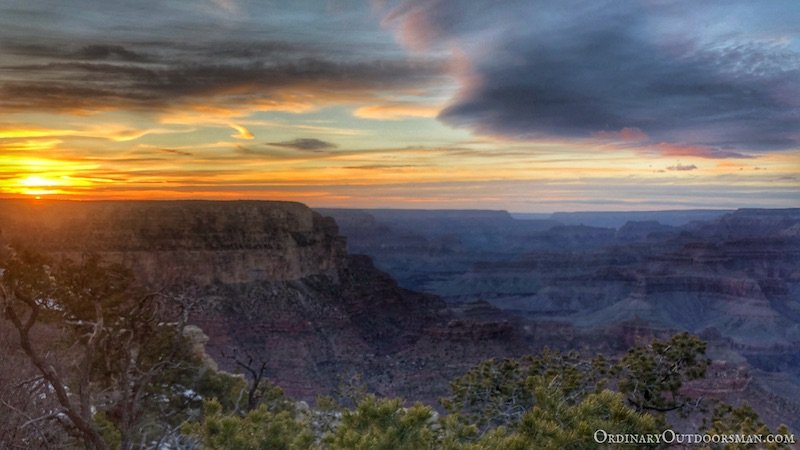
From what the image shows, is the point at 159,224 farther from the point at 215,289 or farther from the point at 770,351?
the point at 770,351

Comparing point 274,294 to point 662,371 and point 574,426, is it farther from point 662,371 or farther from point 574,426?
point 574,426

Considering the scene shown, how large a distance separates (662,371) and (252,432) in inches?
357

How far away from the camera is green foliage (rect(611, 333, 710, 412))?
1355cm

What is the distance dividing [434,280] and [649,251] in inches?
1672

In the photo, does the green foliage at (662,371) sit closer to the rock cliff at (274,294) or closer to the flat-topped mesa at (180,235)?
the rock cliff at (274,294)

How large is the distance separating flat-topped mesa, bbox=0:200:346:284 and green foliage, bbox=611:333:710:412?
160 feet

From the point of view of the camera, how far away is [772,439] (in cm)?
1007

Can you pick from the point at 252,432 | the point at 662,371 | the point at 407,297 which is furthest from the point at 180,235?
the point at 662,371

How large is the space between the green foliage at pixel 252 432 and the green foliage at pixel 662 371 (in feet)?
24.0

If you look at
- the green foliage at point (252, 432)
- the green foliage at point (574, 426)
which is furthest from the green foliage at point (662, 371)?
the green foliage at point (252, 432)

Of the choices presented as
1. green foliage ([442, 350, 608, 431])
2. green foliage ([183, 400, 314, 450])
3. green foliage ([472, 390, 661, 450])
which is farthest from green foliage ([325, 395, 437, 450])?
green foliage ([442, 350, 608, 431])

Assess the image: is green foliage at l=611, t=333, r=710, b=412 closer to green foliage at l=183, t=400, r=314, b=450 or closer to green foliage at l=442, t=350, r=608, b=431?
green foliage at l=442, t=350, r=608, b=431

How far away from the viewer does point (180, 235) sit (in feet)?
202

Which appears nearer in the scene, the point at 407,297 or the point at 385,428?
the point at 385,428
